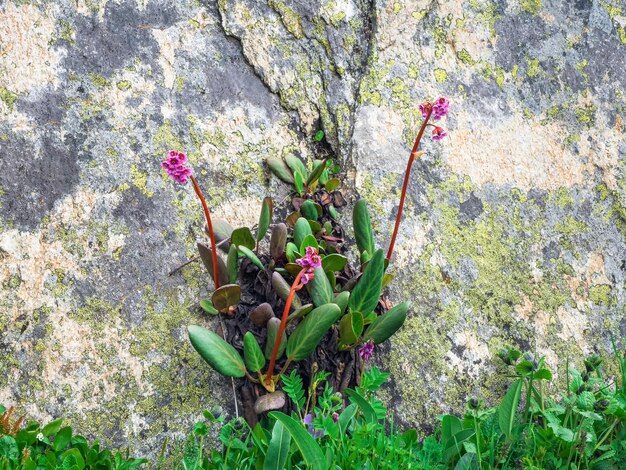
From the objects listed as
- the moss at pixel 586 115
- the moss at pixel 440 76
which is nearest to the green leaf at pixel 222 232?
the moss at pixel 440 76

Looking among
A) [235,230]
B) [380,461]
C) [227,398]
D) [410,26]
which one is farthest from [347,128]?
[380,461]

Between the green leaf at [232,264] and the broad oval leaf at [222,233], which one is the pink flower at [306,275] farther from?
the broad oval leaf at [222,233]

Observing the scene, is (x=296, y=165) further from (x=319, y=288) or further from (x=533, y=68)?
Result: (x=533, y=68)

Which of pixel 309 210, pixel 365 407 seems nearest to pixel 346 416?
pixel 365 407

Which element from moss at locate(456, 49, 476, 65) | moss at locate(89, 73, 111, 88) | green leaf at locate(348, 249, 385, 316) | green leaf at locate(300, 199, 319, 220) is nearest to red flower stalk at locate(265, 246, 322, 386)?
green leaf at locate(348, 249, 385, 316)

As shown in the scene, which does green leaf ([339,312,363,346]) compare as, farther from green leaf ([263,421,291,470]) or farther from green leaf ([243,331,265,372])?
green leaf ([263,421,291,470])

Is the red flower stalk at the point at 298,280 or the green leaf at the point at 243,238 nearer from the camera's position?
the red flower stalk at the point at 298,280
